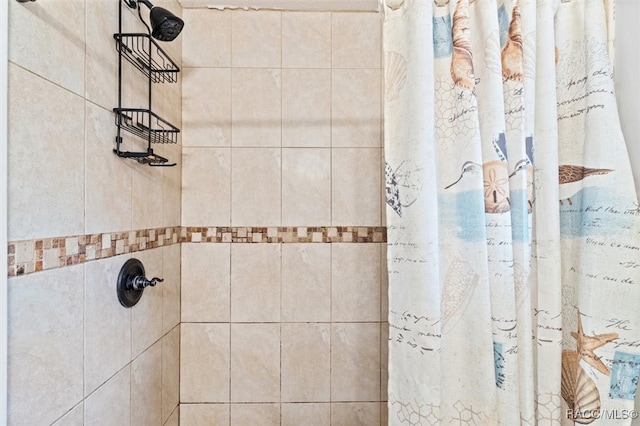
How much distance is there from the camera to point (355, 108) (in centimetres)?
164

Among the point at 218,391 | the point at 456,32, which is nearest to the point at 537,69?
the point at 456,32

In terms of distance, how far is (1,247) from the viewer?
62 centimetres

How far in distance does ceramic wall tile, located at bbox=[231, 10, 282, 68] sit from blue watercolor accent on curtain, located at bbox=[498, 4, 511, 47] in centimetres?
98

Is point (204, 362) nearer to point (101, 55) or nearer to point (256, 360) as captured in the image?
point (256, 360)

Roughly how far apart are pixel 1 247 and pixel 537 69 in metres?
1.22

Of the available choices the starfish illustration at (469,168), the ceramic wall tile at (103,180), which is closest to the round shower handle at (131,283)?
the ceramic wall tile at (103,180)

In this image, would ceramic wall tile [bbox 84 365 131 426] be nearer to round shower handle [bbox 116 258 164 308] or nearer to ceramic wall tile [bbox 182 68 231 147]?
round shower handle [bbox 116 258 164 308]

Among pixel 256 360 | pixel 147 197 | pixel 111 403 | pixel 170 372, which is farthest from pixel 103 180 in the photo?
pixel 256 360

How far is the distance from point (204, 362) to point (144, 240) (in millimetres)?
703

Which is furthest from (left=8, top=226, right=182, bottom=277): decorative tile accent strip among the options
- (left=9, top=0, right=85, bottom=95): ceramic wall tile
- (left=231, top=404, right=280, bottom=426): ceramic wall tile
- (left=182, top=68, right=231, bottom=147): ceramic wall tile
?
(left=231, top=404, right=280, bottom=426): ceramic wall tile

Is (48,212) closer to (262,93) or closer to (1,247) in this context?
(1,247)

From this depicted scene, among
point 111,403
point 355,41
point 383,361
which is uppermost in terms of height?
point 355,41

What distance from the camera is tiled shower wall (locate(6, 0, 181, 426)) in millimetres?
695

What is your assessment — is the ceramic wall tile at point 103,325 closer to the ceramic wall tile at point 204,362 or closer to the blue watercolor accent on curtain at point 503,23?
the ceramic wall tile at point 204,362
